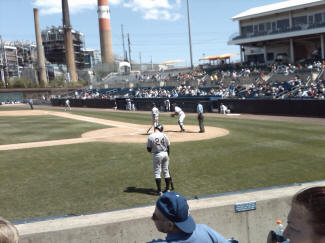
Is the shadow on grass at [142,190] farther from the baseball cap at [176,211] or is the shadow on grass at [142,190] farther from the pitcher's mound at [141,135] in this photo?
the pitcher's mound at [141,135]

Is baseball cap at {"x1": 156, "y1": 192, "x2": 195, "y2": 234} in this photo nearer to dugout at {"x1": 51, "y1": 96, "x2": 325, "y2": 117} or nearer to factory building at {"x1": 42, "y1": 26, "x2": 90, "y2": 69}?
dugout at {"x1": 51, "y1": 96, "x2": 325, "y2": 117}

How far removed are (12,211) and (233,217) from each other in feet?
16.3

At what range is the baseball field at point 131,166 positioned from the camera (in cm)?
780

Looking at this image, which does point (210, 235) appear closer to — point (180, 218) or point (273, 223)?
point (180, 218)

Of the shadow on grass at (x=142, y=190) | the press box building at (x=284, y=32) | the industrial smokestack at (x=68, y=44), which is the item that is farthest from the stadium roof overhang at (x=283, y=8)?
the industrial smokestack at (x=68, y=44)

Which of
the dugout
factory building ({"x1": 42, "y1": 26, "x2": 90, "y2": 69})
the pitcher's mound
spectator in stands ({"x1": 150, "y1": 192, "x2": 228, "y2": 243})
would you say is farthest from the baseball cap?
factory building ({"x1": 42, "y1": 26, "x2": 90, "y2": 69})

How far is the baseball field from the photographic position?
25.6 ft

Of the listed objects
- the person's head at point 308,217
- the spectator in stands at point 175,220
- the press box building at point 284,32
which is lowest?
the spectator in stands at point 175,220

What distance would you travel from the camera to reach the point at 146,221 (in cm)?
390

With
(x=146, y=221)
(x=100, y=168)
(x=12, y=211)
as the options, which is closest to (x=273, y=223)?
(x=146, y=221)

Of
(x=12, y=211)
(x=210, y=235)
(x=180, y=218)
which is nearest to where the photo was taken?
(x=180, y=218)

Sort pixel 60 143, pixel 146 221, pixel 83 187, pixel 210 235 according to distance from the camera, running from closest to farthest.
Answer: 1. pixel 210 235
2. pixel 146 221
3. pixel 83 187
4. pixel 60 143

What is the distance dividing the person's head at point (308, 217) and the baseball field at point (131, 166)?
5.80 m

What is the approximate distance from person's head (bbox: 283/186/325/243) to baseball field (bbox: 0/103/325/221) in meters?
5.80
